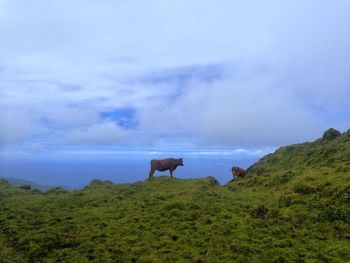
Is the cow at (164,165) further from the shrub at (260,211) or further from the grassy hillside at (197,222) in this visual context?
the shrub at (260,211)

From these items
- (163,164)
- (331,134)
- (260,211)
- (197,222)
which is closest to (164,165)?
(163,164)

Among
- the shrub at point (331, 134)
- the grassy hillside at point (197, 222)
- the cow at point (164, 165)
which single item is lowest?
the grassy hillside at point (197, 222)

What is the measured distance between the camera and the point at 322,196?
28781mm

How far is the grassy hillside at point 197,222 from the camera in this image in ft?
72.2

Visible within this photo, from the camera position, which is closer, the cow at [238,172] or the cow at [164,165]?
the cow at [238,172]

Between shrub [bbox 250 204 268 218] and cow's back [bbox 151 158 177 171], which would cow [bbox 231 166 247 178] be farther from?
shrub [bbox 250 204 268 218]

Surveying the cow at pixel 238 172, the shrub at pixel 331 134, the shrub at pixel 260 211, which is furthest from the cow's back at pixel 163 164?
the shrub at pixel 260 211

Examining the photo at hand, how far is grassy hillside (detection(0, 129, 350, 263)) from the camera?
2200cm

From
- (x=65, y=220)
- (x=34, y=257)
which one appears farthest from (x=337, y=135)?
(x=34, y=257)

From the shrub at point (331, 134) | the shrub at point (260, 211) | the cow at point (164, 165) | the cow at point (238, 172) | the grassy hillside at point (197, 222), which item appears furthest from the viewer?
the cow at point (164, 165)

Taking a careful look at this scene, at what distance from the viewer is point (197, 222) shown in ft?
88.8

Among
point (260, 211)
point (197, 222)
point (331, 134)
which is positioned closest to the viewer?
point (197, 222)

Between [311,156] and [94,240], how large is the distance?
28.1 meters

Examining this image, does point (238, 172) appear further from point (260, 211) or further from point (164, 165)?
point (260, 211)
